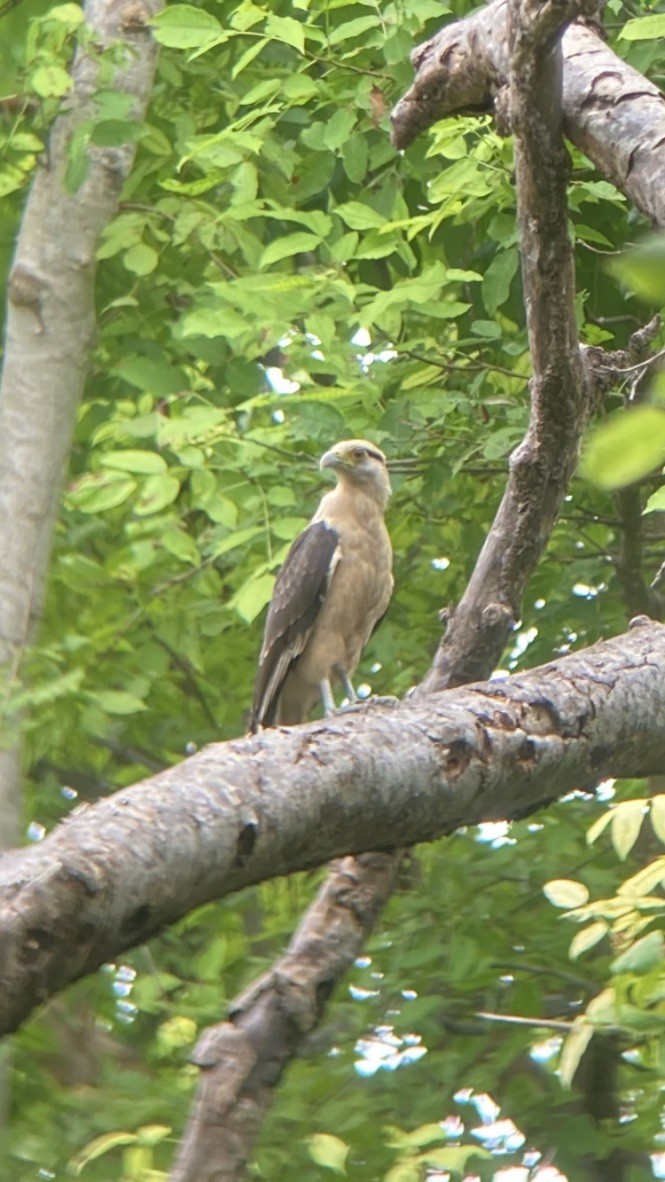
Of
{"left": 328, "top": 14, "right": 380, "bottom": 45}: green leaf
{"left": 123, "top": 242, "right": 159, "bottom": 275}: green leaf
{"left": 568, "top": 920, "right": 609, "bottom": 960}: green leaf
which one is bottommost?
{"left": 568, "top": 920, "right": 609, "bottom": 960}: green leaf

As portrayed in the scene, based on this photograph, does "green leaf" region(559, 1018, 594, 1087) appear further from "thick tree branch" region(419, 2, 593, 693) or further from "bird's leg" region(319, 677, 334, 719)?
"bird's leg" region(319, 677, 334, 719)

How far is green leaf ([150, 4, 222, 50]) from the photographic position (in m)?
5.03

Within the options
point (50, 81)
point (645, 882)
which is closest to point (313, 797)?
point (645, 882)

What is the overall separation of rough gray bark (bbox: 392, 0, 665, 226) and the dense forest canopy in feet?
4.06

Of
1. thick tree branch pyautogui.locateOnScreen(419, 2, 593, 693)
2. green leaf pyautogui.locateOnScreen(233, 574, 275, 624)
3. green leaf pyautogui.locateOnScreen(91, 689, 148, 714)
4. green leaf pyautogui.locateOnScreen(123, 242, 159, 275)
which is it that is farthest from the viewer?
green leaf pyautogui.locateOnScreen(123, 242, 159, 275)

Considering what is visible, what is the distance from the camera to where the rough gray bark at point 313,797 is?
1.70 meters

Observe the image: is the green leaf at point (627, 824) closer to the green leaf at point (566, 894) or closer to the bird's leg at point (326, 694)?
the green leaf at point (566, 894)

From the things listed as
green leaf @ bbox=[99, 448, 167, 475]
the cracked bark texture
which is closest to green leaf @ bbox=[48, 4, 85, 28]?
green leaf @ bbox=[99, 448, 167, 475]

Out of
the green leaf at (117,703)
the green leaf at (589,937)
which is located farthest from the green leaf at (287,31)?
the green leaf at (589,937)

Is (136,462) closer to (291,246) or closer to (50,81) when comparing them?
(291,246)

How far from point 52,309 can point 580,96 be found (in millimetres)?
3223

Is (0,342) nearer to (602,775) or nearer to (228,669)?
(228,669)

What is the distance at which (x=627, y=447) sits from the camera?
972 mm

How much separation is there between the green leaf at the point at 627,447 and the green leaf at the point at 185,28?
Result: 170 inches
